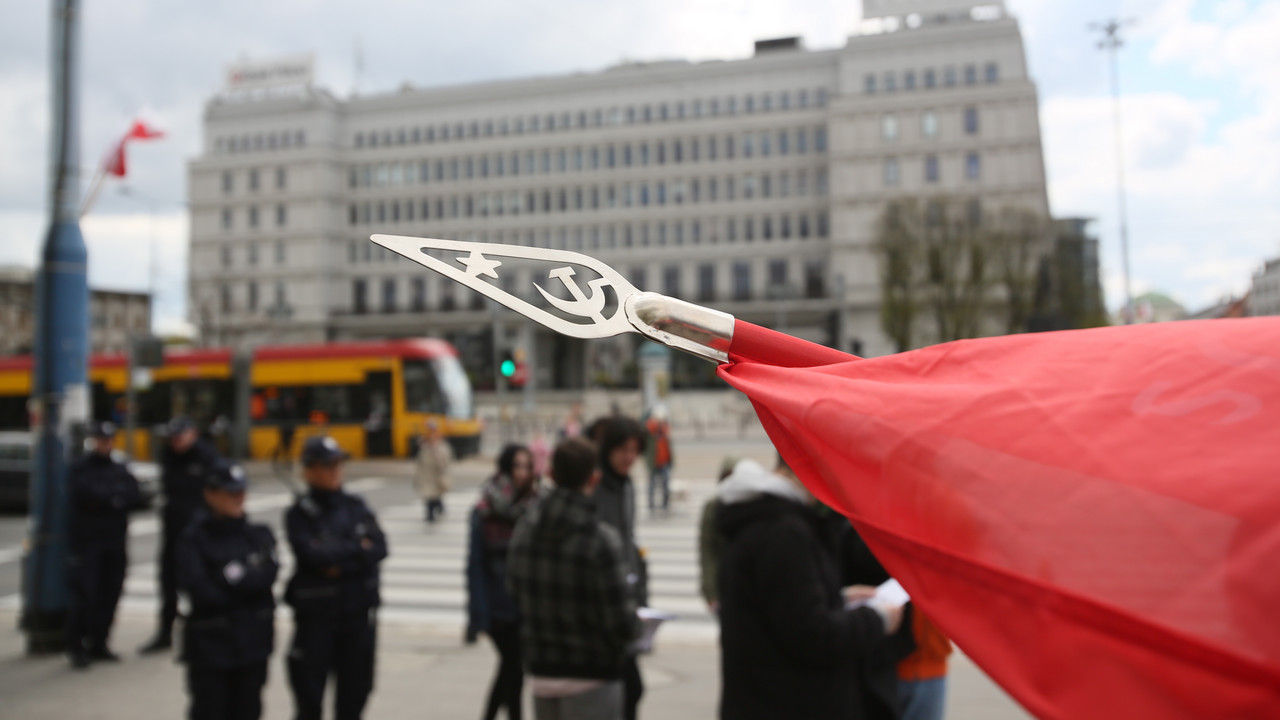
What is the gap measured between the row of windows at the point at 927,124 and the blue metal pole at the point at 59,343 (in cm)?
5872

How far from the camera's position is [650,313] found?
1.32m

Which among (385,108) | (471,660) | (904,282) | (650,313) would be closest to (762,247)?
(904,282)

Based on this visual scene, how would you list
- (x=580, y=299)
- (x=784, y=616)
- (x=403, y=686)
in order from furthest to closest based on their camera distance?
(x=403, y=686) < (x=784, y=616) < (x=580, y=299)

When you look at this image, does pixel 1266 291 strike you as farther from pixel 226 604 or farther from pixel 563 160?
pixel 563 160

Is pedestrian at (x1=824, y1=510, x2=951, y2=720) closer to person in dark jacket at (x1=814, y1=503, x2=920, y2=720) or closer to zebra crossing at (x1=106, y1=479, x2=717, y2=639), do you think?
person in dark jacket at (x1=814, y1=503, x2=920, y2=720)

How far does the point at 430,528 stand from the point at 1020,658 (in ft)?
48.1

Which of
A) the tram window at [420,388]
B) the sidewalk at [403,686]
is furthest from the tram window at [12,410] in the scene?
the sidewalk at [403,686]

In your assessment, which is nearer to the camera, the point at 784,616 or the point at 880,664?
the point at 784,616

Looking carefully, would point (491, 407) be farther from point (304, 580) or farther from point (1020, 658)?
point (1020, 658)

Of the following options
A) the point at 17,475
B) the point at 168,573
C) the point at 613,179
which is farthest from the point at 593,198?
the point at 168,573

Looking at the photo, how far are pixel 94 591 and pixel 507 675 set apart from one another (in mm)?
4041

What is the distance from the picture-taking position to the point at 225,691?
4.40 m

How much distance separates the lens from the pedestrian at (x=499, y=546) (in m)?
5.07

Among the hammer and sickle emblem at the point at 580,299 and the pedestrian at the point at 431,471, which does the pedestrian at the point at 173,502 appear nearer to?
the hammer and sickle emblem at the point at 580,299
